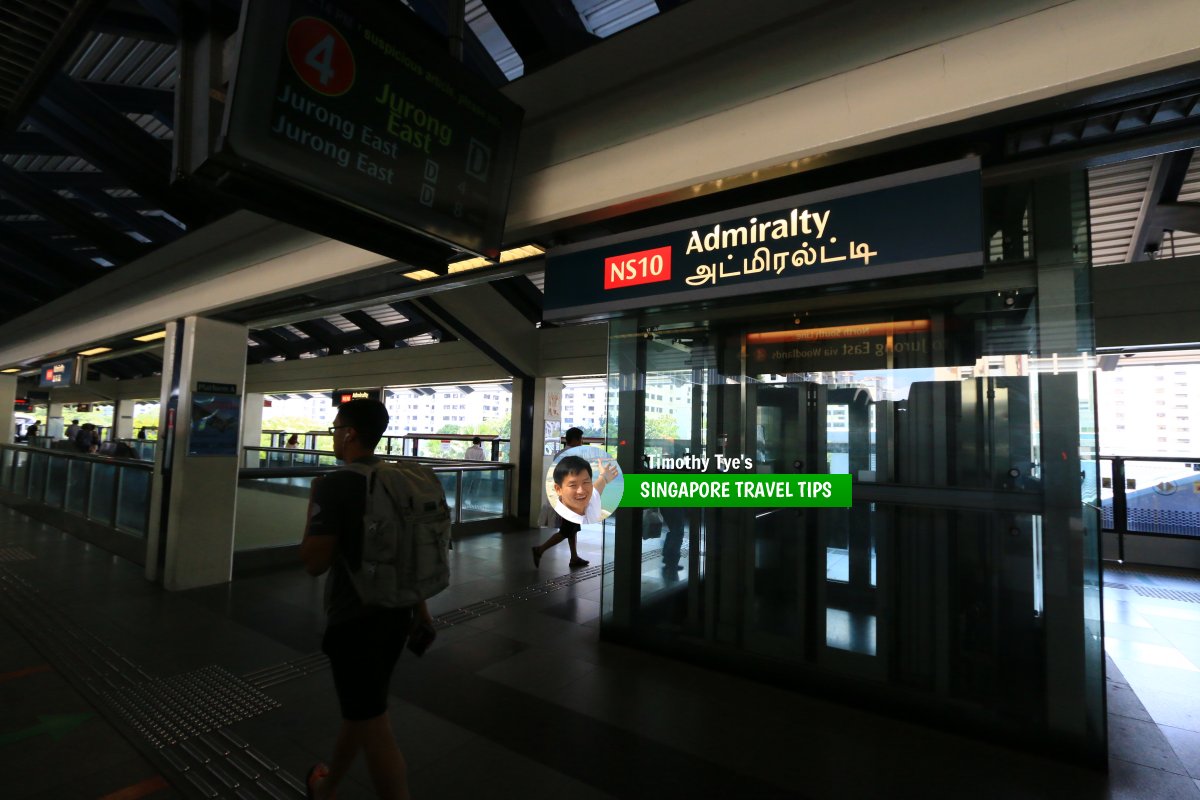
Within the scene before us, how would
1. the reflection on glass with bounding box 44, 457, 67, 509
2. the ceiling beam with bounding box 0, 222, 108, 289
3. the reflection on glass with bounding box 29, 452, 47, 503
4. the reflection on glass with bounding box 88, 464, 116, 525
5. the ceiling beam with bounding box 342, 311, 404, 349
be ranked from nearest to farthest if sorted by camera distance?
the reflection on glass with bounding box 88, 464, 116, 525, the ceiling beam with bounding box 0, 222, 108, 289, the reflection on glass with bounding box 44, 457, 67, 509, the reflection on glass with bounding box 29, 452, 47, 503, the ceiling beam with bounding box 342, 311, 404, 349

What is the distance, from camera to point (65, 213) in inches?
236

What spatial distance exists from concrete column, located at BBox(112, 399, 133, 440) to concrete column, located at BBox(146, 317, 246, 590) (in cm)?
1868

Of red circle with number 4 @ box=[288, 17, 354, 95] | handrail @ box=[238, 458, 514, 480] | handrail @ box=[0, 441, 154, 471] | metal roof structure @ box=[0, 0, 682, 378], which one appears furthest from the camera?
handrail @ box=[0, 441, 154, 471]

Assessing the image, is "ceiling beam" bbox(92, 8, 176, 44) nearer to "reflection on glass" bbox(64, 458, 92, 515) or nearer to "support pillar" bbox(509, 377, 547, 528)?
"support pillar" bbox(509, 377, 547, 528)

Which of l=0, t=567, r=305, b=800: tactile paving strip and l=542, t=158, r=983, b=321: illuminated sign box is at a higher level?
l=542, t=158, r=983, b=321: illuminated sign box

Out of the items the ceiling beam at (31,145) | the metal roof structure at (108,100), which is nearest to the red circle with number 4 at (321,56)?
the metal roof structure at (108,100)

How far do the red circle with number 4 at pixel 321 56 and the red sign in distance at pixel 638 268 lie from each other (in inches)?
53.7

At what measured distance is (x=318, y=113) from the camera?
1.99 m

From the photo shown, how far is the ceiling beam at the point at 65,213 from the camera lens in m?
5.60

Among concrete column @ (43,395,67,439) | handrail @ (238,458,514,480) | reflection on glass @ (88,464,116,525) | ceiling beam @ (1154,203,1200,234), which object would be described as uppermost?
ceiling beam @ (1154,203,1200,234)

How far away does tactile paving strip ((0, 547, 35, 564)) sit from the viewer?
19.1 feet

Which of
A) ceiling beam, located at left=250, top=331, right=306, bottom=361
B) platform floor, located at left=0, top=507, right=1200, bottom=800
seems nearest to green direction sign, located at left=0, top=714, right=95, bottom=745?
platform floor, located at left=0, top=507, right=1200, bottom=800

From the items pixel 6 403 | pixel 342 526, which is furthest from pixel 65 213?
pixel 6 403

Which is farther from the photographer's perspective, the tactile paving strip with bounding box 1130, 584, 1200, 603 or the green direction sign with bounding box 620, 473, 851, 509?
the tactile paving strip with bounding box 1130, 584, 1200, 603
